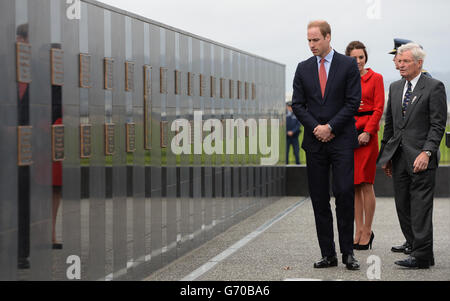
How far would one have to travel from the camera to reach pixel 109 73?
6.82 m

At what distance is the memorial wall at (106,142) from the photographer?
527cm

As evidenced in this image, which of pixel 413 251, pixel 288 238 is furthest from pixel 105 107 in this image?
pixel 288 238

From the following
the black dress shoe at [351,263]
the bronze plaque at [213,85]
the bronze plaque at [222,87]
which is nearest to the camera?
the black dress shoe at [351,263]

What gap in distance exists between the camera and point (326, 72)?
779 centimetres

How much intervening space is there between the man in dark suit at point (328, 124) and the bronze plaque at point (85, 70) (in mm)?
2155

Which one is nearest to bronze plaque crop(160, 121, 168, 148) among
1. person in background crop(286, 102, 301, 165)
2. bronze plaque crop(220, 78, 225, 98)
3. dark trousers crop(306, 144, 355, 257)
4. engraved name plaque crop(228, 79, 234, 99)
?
dark trousers crop(306, 144, 355, 257)

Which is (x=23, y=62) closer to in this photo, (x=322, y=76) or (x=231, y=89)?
(x=322, y=76)

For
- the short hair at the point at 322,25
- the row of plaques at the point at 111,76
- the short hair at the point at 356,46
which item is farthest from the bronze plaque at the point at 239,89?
the short hair at the point at 322,25

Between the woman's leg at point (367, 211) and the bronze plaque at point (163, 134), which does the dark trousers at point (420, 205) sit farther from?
the bronze plaque at point (163, 134)

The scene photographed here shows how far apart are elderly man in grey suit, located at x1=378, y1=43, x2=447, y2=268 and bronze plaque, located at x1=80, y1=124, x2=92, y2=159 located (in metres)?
3.01

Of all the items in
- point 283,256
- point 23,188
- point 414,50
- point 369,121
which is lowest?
point 283,256

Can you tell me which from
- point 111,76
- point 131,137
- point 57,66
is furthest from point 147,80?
point 57,66

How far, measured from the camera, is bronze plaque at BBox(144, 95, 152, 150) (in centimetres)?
782

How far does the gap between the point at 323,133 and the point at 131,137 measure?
1.63m
